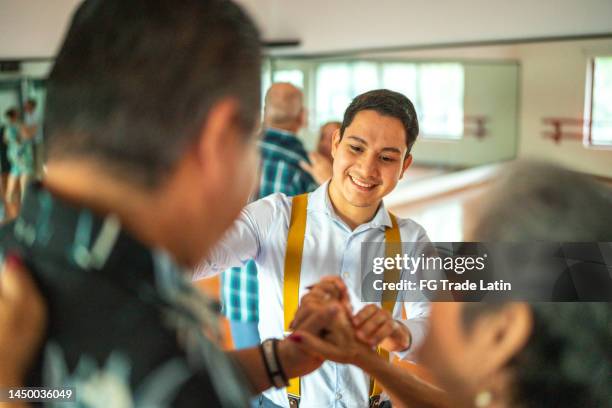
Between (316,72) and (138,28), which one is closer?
(138,28)

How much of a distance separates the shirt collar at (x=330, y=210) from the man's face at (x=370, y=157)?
30mm

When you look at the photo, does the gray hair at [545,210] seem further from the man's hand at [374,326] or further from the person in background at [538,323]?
the man's hand at [374,326]

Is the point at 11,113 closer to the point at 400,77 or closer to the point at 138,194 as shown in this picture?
the point at 138,194

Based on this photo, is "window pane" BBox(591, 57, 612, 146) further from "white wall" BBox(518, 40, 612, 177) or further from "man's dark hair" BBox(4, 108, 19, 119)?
"man's dark hair" BBox(4, 108, 19, 119)

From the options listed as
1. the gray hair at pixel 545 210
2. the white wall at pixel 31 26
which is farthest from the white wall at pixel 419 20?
the gray hair at pixel 545 210

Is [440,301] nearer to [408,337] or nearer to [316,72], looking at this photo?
[408,337]

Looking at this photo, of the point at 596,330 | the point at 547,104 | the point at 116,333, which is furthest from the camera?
the point at 547,104

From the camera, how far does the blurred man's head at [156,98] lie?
47 centimetres

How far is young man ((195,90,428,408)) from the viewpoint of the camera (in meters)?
1.09

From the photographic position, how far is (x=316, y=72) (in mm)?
5305

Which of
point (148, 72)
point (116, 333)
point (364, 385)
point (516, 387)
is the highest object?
point (148, 72)

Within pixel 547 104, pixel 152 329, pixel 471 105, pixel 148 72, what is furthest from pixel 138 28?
pixel 471 105

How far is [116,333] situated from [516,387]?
39cm

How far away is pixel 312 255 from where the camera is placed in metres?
1.15
